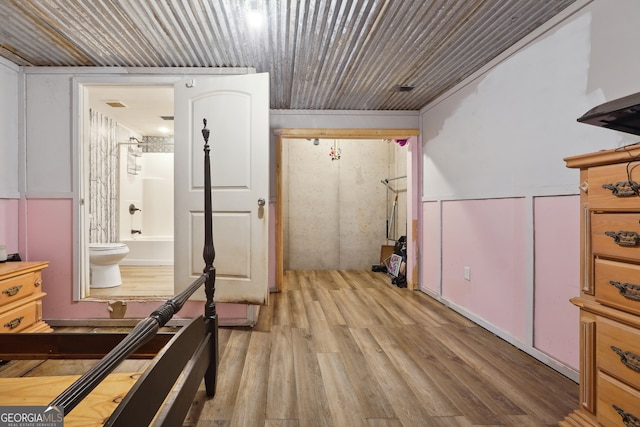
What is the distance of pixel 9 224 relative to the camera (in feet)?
9.36

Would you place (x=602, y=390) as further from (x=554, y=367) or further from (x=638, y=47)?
(x=638, y=47)

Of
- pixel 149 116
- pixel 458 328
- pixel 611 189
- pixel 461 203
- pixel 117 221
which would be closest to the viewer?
pixel 611 189

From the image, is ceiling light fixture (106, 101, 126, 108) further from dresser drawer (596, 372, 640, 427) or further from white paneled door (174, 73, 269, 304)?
dresser drawer (596, 372, 640, 427)

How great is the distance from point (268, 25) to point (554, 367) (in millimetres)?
2893

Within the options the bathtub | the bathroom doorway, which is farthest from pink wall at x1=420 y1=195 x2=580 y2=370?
the bathtub

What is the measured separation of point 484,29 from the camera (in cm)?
231

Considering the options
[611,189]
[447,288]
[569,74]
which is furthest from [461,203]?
[611,189]

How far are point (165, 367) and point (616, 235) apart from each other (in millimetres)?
1649

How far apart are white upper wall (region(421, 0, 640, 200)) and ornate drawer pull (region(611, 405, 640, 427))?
121cm

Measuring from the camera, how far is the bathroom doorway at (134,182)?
4.17 meters

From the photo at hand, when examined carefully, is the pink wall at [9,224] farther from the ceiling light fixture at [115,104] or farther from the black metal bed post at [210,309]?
the black metal bed post at [210,309]

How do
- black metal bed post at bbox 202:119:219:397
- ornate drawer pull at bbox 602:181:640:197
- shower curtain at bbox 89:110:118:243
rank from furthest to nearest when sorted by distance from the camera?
shower curtain at bbox 89:110:118:243, black metal bed post at bbox 202:119:219:397, ornate drawer pull at bbox 602:181:640:197

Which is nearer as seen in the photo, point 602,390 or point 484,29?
point 602,390

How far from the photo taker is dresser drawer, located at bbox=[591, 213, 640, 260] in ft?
3.93
